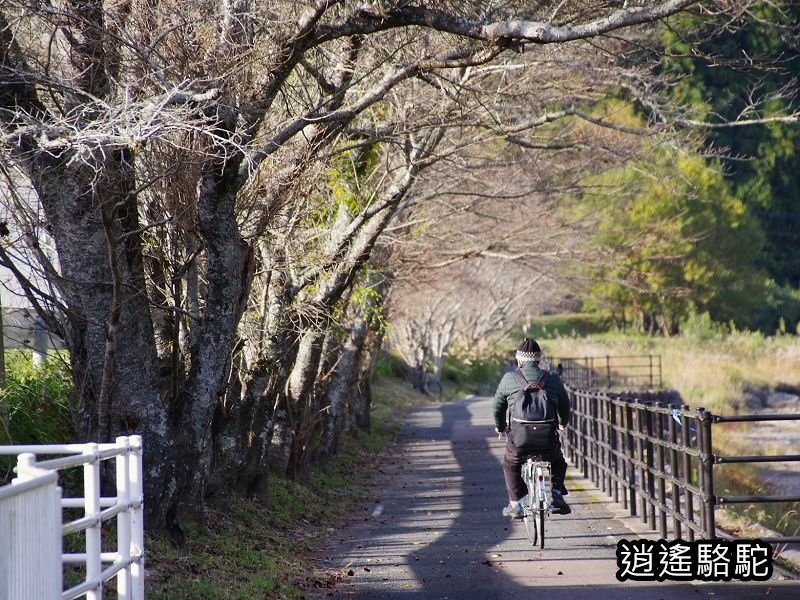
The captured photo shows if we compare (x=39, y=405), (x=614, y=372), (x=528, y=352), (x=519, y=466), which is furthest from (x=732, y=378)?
(x=39, y=405)

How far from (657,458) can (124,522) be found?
21.9 ft

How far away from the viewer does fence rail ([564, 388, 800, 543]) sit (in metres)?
10.2

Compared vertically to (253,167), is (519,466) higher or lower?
lower

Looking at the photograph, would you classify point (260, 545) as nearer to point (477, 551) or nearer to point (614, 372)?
point (477, 551)

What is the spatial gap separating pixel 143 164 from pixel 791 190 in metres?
66.1

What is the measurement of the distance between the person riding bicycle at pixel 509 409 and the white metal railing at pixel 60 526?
16.4 ft

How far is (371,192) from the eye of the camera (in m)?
17.1

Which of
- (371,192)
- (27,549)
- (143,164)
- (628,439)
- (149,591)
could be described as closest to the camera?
(27,549)

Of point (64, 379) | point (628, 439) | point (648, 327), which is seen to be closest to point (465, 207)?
point (628, 439)

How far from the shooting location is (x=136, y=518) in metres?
7.53

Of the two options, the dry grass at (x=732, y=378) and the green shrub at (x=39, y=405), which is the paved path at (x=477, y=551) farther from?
the green shrub at (x=39, y=405)

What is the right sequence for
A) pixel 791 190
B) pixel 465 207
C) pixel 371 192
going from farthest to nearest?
1. pixel 791 190
2. pixel 465 207
3. pixel 371 192

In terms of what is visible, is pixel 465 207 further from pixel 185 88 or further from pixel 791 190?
pixel 791 190

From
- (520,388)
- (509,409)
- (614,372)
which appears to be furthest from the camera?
(614,372)
